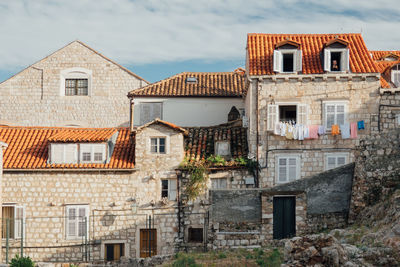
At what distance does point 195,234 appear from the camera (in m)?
31.2

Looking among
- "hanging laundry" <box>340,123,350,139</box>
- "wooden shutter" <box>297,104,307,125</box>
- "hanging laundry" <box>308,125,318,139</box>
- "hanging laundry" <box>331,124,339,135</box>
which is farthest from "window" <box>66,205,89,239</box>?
"hanging laundry" <box>340,123,350,139</box>

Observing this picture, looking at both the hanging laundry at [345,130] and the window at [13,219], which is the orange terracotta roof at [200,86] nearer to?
the hanging laundry at [345,130]

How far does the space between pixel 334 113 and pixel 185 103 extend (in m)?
10.1

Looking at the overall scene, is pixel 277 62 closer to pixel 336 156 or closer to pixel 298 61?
pixel 298 61

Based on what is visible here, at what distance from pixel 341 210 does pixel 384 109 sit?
5990 millimetres

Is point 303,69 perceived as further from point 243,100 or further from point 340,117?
point 243,100

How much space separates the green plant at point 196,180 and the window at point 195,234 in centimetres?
161

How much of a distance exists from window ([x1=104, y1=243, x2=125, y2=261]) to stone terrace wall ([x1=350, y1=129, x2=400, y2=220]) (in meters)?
11.4

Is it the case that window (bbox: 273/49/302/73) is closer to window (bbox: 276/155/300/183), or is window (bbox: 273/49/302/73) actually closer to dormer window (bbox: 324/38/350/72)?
dormer window (bbox: 324/38/350/72)

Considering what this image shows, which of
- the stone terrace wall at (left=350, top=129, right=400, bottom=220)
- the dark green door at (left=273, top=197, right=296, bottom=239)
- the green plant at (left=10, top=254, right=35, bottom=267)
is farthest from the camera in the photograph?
the stone terrace wall at (left=350, top=129, right=400, bottom=220)

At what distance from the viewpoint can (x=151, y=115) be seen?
37.7 metres

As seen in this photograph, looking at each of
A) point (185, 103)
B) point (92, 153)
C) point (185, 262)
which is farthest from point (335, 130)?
point (92, 153)

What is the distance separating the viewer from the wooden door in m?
31.0

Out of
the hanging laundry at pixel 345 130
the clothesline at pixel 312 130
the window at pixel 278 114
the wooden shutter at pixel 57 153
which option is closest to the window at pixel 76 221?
the wooden shutter at pixel 57 153
